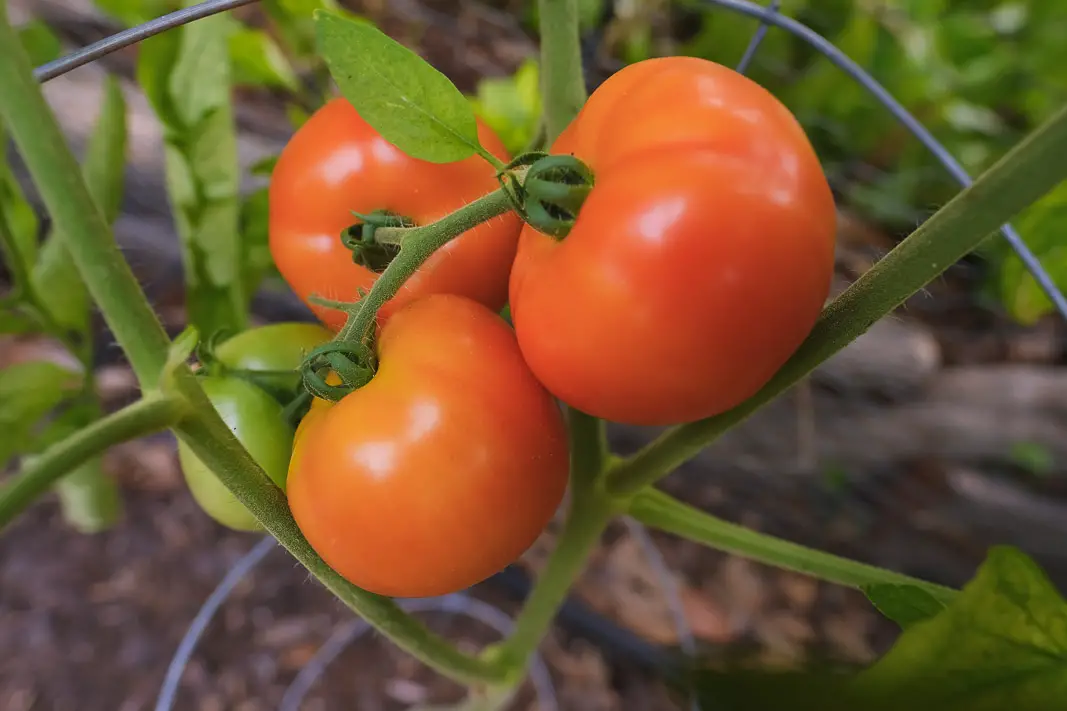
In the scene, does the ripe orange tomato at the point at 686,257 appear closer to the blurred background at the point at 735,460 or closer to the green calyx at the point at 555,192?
the green calyx at the point at 555,192

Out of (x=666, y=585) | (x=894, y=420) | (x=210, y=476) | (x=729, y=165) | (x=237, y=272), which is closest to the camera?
(x=729, y=165)

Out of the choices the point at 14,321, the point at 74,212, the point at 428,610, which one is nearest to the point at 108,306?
the point at 74,212

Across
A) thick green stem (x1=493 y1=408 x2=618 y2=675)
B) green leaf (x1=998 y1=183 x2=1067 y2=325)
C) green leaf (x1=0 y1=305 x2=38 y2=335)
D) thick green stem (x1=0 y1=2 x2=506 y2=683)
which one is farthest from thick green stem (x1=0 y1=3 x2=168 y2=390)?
green leaf (x1=998 y1=183 x2=1067 y2=325)

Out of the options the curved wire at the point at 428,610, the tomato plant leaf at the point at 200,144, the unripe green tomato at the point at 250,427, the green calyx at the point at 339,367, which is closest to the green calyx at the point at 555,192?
the green calyx at the point at 339,367

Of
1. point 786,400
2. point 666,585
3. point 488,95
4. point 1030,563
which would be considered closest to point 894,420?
point 786,400

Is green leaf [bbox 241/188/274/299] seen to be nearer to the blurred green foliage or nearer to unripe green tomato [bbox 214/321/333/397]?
unripe green tomato [bbox 214/321/333/397]

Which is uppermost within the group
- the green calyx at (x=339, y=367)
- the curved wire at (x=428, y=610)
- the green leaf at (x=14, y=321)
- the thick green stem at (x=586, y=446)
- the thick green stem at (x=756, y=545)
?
the green calyx at (x=339, y=367)

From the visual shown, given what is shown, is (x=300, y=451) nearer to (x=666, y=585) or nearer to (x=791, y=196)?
(x=791, y=196)
